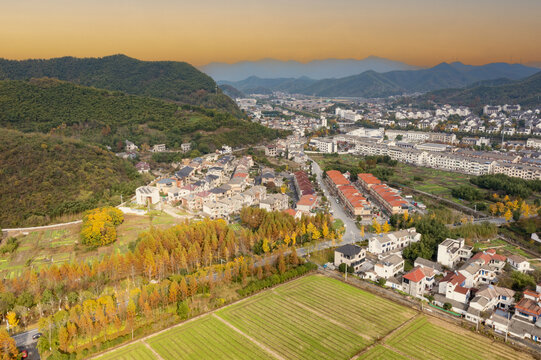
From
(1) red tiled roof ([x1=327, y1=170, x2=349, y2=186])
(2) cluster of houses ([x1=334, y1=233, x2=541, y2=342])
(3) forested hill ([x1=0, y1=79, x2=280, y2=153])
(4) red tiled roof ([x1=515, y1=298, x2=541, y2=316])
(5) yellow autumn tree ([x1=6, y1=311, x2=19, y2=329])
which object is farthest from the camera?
(3) forested hill ([x1=0, y1=79, x2=280, y2=153])

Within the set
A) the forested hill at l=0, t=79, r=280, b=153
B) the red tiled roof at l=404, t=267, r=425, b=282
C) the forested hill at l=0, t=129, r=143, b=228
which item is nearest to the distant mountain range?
the forested hill at l=0, t=79, r=280, b=153

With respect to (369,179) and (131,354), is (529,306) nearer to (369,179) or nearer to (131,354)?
(131,354)

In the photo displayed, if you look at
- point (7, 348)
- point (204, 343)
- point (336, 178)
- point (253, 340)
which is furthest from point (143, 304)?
point (336, 178)

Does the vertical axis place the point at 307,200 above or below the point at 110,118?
below

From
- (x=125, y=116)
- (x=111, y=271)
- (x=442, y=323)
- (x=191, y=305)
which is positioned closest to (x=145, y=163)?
(x=125, y=116)

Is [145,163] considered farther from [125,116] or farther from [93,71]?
[93,71]

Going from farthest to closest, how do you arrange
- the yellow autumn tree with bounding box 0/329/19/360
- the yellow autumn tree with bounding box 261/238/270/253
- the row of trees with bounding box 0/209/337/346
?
the yellow autumn tree with bounding box 261/238/270/253 < the row of trees with bounding box 0/209/337/346 < the yellow autumn tree with bounding box 0/329/19/360

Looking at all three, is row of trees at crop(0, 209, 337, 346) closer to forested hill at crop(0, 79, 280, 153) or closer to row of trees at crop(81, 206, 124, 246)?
row of trees at crop(81, 206, 124, 246)
